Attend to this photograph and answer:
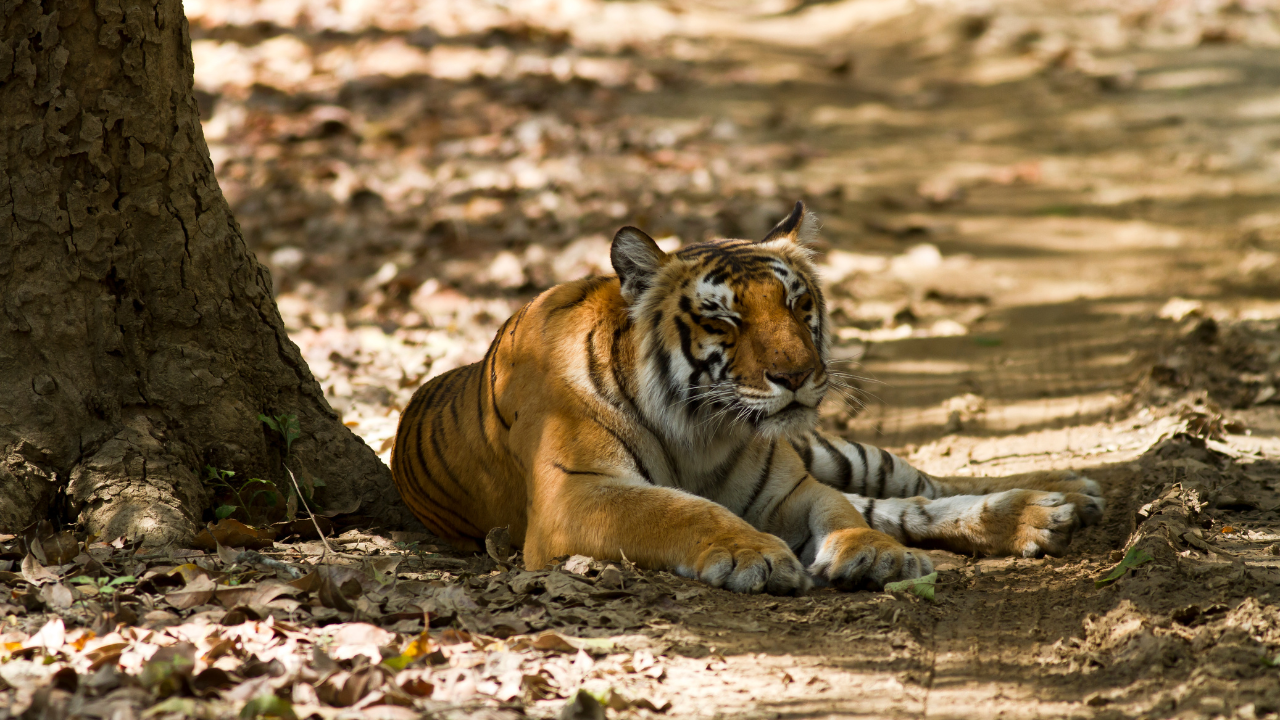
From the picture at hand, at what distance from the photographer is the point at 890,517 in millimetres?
4082

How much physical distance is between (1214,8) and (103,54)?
1257cm

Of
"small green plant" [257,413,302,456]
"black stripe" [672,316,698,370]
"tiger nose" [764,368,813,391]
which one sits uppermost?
"black stripe" [672,316,698,370]

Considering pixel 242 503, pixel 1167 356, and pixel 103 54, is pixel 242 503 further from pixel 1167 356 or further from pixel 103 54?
pixel 1167 356

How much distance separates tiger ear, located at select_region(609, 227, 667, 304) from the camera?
3.63 metres

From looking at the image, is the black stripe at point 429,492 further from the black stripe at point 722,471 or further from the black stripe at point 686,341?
the black stripe at point 686,341

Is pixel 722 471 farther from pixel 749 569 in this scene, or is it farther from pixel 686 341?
pixel 749 569

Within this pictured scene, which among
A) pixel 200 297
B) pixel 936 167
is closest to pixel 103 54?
pixel 200 297

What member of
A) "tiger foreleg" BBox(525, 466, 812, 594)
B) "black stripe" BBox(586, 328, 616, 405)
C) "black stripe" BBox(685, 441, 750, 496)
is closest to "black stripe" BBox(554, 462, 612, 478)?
"tiger foreleg" BBox(525, 466, 812, 594)

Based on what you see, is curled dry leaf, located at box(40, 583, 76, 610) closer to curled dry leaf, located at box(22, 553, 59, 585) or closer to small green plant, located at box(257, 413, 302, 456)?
curled dry leaf, located at box(22, 553, 59, 585)

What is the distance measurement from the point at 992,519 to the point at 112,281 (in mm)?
2986

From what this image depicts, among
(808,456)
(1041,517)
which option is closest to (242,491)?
(808,456)

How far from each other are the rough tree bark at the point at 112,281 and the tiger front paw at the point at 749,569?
5.14ft

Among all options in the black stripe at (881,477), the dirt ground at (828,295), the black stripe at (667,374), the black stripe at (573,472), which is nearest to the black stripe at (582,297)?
the black stripe at (667,374)

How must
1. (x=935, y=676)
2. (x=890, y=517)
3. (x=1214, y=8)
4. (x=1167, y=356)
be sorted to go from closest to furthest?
(x=935, y=676)
(x=890, y=517)
(x=1167, y=356)
(x=1214, y=8)
